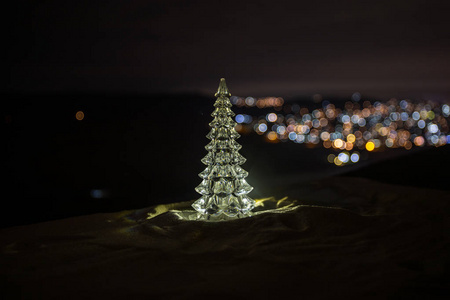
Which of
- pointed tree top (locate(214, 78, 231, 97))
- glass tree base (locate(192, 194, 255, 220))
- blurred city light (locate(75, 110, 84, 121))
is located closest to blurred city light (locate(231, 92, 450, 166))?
blurred city light (locate(75, 110, 84, 121))

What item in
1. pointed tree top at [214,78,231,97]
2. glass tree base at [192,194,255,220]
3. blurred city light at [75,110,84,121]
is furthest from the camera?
blurred city light at [75,110,84,121]

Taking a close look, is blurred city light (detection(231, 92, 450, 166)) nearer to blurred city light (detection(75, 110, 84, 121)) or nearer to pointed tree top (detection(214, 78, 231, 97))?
blurred city light (detection(75, 110, 84, 121))

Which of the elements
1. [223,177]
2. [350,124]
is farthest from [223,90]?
[350,124]

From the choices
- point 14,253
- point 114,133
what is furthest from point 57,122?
point 14,253

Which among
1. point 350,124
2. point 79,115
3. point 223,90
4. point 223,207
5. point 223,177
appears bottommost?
point 223,207

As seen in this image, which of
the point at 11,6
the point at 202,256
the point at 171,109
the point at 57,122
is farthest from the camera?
the point at 171,109

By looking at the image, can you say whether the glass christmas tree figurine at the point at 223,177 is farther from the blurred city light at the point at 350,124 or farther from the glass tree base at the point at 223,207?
the blurred city light at the point at 350,124

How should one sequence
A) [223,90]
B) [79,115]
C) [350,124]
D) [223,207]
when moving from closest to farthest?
[223,207], [223,90], [79,115], [350,124]

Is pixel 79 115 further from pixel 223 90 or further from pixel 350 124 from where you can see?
pixel 350 124

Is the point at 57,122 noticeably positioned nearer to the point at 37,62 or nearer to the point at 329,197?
the point at 37,62
